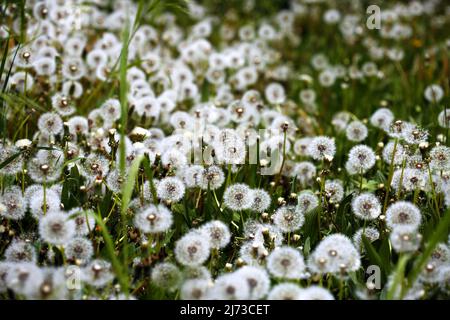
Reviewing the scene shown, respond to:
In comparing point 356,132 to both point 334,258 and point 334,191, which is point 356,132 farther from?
point 334,258

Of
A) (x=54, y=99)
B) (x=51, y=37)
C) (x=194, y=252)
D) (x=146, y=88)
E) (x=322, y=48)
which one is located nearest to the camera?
(x=194, y=252)

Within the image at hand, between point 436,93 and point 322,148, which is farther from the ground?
point 436,93

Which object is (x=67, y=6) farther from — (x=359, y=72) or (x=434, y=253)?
(x=434, y=253)

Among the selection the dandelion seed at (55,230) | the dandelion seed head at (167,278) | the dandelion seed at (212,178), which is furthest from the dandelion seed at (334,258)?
the dandelion seed at (55,230)

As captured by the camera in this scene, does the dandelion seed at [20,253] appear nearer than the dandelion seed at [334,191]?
Yes

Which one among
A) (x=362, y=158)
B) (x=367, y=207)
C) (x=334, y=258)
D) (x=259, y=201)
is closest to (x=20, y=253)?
(x=259, y=201)

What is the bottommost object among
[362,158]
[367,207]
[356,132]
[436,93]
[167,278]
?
[167,278]

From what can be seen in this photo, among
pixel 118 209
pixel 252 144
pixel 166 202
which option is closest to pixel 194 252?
pixel 166 202

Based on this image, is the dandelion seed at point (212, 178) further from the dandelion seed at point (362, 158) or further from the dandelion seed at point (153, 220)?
the dandelion seed at point (362, 158)
